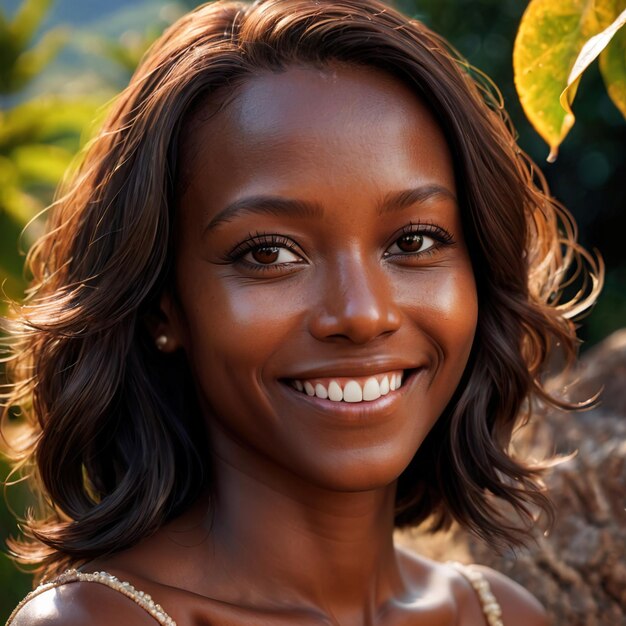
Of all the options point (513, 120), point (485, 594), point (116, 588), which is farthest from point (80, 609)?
point (513, 120)

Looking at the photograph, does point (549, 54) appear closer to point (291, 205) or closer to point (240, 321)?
point (291, 205)

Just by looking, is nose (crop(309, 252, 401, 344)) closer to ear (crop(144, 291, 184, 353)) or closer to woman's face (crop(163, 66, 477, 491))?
woman's face (crop(163, 66, 477, 491))

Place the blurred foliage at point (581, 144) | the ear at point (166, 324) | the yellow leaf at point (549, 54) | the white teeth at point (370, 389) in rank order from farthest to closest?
the blurred foliage at point (581, 144) → the ear at point (166, 324) → the white teeth at point (370, 389) → the yellow leaf at point (549, 54)

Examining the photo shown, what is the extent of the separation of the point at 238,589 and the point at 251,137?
858 millimetres

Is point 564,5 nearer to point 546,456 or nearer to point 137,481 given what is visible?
point 137,481

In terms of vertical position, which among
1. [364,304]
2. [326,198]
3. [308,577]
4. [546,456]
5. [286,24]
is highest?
[286,24]

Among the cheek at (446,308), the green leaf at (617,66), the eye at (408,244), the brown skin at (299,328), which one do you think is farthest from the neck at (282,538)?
the green leaf at (617,66)

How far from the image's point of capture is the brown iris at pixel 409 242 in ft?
6.40

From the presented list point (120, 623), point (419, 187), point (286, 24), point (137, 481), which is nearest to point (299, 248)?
point (419, 187)

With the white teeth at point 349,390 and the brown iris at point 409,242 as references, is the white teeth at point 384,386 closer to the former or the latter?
the white teeth at point 349,390

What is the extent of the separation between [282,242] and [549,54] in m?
0.56

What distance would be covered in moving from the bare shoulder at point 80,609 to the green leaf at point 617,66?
3.94 feet

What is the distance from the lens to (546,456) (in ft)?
10.3

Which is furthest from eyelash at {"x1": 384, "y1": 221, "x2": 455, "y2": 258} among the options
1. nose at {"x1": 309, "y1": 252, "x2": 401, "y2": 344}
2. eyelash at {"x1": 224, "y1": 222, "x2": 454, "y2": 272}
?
nose at {"x1": 309, "y1": 252, "x2": 401, "y2": 344}
